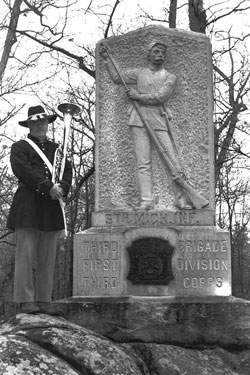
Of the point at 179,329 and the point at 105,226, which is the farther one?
the point at 105,226

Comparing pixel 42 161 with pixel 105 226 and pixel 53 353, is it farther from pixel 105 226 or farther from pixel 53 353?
pixel 53 353

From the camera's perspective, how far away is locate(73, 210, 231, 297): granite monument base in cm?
569

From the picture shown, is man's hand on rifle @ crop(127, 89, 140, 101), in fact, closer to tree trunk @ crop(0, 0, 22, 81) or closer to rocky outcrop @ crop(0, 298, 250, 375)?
rocky outcrop @ crop(0, 298, 250, 375)

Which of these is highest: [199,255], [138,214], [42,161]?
[42,161]

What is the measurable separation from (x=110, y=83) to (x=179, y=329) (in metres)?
2.63

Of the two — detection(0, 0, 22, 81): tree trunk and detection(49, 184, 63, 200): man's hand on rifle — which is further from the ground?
detection(0, 0, 22, 81): tree trunk

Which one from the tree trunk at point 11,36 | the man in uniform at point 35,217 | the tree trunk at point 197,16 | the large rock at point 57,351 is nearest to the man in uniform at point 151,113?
the man in uniform at point 35,217

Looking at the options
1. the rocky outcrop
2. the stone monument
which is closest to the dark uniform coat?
the stone monument

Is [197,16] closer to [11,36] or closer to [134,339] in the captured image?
[11,36]

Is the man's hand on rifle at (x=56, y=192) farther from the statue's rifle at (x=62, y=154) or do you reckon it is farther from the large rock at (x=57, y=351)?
the large rock at (x=57, y=351)

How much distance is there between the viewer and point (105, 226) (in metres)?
6.02

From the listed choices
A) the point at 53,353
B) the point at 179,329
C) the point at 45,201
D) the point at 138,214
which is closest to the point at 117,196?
the point at 138,214

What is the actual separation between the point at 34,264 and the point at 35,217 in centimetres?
43

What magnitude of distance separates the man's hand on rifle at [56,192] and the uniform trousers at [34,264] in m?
0.34
